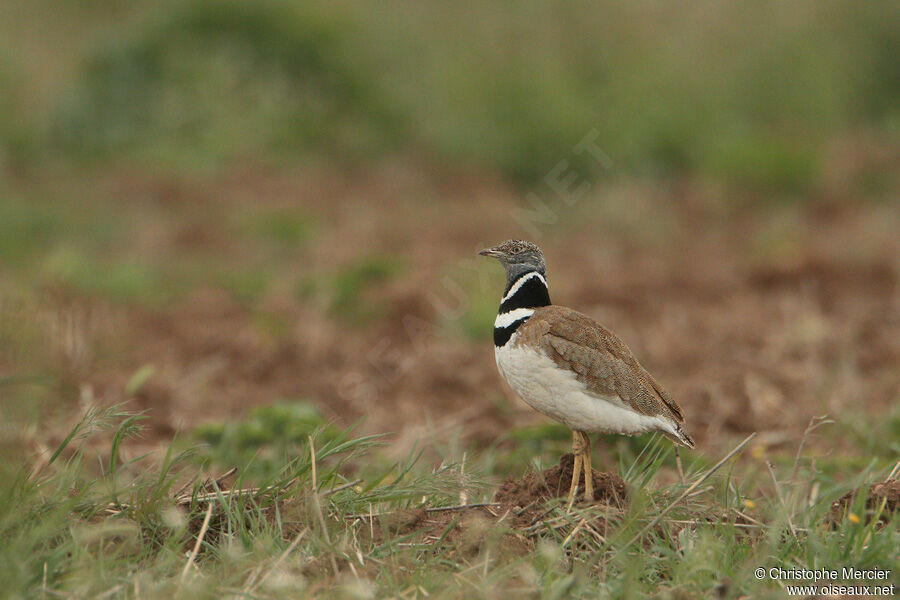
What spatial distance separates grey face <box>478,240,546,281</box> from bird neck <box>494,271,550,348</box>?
22mm

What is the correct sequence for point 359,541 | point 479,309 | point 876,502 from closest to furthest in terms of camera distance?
point 359,541
point 876,502
point 479,309

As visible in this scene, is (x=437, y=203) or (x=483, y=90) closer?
(x=437, y=203)

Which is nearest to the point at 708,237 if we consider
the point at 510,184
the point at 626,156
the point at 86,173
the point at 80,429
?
the point at 626,156

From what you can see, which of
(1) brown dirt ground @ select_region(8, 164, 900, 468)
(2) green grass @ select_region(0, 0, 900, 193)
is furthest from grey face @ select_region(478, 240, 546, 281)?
(2) green grass @ select_region(0, 0, 900, 193)

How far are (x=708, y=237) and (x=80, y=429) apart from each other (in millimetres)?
7558

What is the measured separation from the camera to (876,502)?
402 centimetres

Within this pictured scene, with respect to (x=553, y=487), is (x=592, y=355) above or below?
above

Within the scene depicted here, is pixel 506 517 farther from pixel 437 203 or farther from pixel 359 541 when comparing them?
pixel 437 203

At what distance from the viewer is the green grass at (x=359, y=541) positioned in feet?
10.9

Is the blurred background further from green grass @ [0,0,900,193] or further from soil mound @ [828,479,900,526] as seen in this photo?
soil mound @ [828,479,900,526]

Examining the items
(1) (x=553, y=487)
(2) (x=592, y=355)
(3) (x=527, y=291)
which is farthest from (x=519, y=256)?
(1) (x=553, y=487)

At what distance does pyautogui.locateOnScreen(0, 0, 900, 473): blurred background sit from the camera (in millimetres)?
6891

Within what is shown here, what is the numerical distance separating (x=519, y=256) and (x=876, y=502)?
5.14 feet

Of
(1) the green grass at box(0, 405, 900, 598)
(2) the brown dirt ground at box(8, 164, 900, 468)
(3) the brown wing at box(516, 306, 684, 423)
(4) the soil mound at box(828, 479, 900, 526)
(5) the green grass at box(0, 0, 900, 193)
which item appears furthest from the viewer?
(5) the green grass at box(0, 0, 900, 193)
